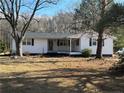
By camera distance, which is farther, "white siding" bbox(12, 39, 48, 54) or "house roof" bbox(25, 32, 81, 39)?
"house roof" bbox(25, 32, 81, 39)

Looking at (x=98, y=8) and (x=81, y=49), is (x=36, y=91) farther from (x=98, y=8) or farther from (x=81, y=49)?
(x=81, y=49)

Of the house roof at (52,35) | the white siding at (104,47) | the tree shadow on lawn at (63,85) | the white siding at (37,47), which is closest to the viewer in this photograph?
the tree shadow on lawn at (63,85)

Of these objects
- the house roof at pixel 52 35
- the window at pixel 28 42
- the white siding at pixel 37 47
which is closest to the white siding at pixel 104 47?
the house roof at pixel 52 35

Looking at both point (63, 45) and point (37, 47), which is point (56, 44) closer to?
point (63, 45)

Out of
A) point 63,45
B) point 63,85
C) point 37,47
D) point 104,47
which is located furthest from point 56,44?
point 63,85

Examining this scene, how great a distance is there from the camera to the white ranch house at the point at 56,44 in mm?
56031

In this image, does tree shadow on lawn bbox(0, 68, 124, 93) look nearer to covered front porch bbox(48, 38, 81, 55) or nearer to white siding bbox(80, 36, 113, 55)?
white siding bbox(80, 36, 113, 55)

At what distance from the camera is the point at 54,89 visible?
1516 cm

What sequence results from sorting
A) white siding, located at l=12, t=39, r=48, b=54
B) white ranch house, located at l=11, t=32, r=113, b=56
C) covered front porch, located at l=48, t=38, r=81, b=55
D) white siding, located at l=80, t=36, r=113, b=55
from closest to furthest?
white siding, located at l=12, t=39, r=48, b=54
white ranch house, located at l=11, t=32, r=113, b=56
white siding, located at l=80, t=36, r=113, b=55
covered front porch, located at l=48, t=38, r=81, b=55

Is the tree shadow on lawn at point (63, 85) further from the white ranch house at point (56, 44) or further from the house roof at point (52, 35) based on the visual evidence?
the house roof at point (52, 35)

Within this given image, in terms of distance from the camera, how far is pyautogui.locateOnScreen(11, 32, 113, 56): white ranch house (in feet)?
184

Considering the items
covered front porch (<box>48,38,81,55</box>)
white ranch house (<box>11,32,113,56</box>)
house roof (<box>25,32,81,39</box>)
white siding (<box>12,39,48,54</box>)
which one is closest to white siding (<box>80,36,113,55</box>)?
white ranch house (<box>11,32,113,56</box>)

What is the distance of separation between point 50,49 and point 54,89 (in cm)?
4383

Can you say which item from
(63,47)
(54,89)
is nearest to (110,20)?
(54,89)
